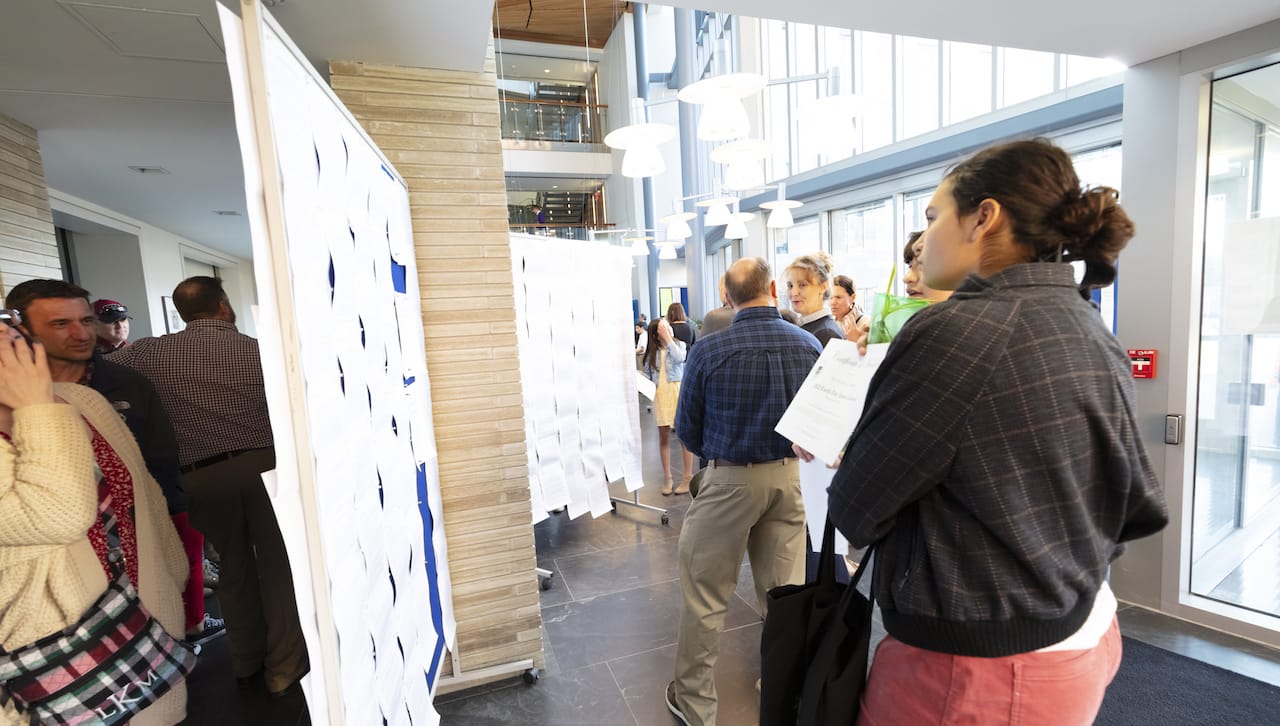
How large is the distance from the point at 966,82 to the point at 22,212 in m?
6.36

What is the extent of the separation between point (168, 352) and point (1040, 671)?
2.82m

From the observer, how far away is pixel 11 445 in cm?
111

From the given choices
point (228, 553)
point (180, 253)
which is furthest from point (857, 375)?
point (180, 253)

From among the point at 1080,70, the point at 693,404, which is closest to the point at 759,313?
the point at 693,404

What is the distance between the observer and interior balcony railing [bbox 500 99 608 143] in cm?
1057

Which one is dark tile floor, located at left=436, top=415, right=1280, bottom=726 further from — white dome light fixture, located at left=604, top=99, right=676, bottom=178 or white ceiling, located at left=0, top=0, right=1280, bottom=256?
white ceiling, located at left=0, top=0, right=1280, bottom=256

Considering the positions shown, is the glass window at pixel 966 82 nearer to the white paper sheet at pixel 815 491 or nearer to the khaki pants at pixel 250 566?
the white paper sheet at pixel 815 491

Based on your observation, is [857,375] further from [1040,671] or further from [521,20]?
[521,20]

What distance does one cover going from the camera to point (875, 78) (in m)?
5.39

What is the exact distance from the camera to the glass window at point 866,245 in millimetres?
5672

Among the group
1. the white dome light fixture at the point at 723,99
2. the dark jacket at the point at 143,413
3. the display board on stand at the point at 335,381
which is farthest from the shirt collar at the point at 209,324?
the white dome light fixture at the point at 723,99

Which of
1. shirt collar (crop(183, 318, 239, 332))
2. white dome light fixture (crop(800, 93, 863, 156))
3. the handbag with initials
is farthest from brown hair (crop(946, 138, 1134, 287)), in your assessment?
shirt collar (crop(183, 318, 239, 332))

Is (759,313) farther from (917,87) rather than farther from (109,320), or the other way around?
(917,87)

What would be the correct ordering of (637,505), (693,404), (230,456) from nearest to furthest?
(693,404), (230,456), (637,505)
